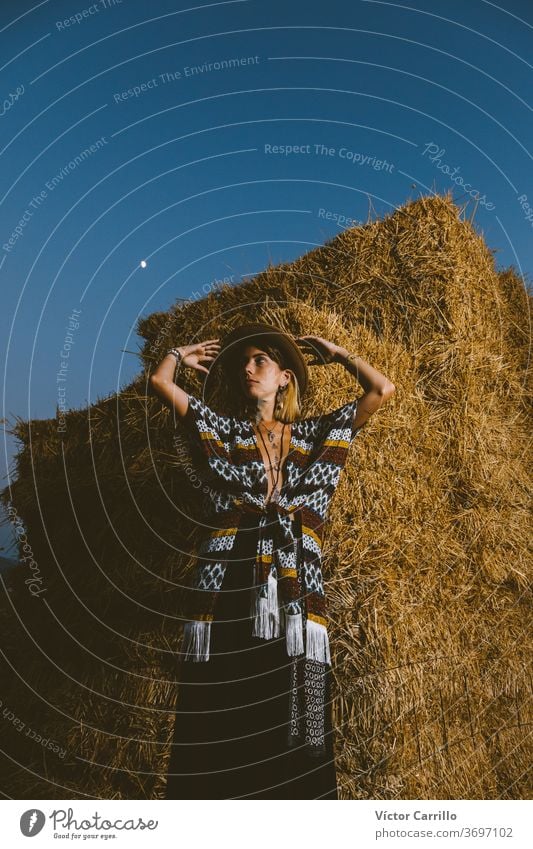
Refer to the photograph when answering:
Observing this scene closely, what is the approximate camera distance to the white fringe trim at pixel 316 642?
2.54m

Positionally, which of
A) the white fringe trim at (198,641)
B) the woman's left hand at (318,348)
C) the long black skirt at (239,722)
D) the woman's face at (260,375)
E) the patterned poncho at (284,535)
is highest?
the woman's left hand at (318,348)

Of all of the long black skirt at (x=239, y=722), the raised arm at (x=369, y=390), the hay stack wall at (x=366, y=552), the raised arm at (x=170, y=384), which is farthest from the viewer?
the hay stack wall at (x=366, y=552)

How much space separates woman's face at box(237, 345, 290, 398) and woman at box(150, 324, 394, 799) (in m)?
0.16

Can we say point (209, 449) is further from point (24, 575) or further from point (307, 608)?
point (24, 575)

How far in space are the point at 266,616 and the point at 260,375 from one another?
1.02 meters

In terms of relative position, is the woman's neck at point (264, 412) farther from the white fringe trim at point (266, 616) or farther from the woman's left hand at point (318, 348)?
the white fringe trim at point (266, 616)

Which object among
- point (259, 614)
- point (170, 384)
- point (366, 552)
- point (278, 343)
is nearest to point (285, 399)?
point (278, 343)

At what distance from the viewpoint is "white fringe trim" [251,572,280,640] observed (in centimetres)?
248

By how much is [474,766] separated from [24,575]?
3.53 m

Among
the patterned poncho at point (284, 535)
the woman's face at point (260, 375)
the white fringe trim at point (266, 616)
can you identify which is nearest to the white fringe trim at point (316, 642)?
the patterned poncho at point (284, 535)

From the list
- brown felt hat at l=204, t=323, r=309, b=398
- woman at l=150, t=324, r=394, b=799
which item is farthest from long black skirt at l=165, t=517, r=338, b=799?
brown felt hat at l=204, t=323, r=309, b=398

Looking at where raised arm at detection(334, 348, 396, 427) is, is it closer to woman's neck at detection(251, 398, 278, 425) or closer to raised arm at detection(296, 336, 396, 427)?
raised arm at detection(296, 336, 396, 427)

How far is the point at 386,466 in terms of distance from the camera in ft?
10.4
